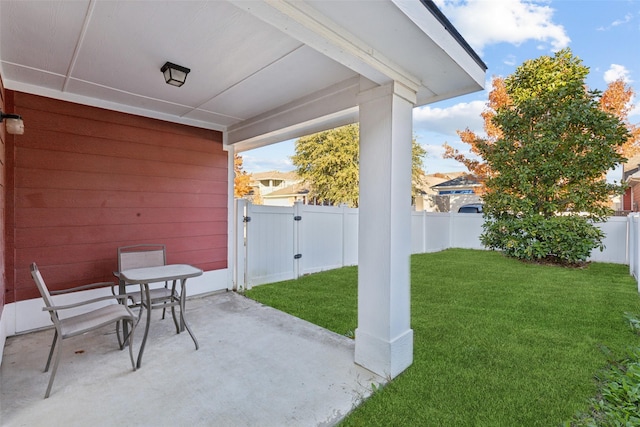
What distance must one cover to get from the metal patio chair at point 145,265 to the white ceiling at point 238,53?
5.76 ft

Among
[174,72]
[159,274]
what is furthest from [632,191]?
[159,274]

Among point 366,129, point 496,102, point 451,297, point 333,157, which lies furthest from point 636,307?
point 333,157

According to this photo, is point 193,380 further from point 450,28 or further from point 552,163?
point 552,163

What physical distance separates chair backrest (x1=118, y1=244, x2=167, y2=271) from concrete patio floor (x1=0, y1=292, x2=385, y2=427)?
675 millimetres

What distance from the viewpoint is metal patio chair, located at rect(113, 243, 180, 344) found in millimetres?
3001

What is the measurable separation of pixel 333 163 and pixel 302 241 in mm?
8412

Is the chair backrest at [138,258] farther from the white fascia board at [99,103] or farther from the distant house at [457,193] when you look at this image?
the distant house at [457,193]

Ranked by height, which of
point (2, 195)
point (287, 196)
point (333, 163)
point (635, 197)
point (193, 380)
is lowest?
point (193, 380)

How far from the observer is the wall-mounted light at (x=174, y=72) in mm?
2621

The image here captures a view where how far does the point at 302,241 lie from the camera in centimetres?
594

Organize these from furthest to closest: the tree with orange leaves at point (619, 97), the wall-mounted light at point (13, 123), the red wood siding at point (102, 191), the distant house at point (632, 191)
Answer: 1. the distant house at point (632, 191)
2. the tree with orange leaves at point (619, 97)
3. the red wood siding at point (102, 191)
4. the wall-mounted light at point (13, 123)

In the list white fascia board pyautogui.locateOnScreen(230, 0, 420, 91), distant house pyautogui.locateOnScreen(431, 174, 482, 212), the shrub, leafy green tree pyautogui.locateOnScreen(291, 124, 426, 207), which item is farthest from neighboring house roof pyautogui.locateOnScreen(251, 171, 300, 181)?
white fascia board pyautogui.locateOnScreen(230, 0, 420, 91)

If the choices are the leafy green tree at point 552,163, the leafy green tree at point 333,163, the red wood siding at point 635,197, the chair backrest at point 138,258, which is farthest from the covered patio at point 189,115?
the red wood siding at point 635,197

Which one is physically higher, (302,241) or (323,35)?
(323,35)
